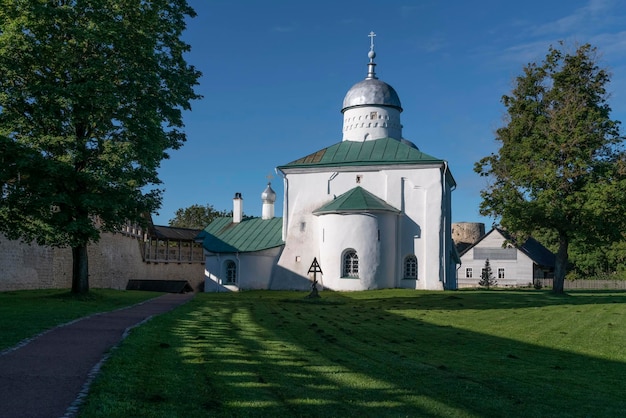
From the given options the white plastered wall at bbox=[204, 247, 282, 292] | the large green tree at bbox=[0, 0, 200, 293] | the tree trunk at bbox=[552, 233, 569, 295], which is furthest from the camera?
the white plastered wall at bbox=[204, 247, 282, 292]

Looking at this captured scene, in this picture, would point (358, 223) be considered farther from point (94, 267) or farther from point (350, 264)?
point (94, 267)

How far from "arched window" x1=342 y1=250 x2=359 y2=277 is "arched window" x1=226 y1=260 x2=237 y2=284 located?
7943mm

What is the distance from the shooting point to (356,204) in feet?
112

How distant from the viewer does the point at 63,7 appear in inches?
785

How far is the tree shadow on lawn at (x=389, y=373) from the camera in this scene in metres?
6.44

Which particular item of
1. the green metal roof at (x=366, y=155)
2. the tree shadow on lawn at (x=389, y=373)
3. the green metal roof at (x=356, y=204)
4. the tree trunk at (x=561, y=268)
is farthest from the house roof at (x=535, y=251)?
the tree shadow on lawn at (x=389, y=373)

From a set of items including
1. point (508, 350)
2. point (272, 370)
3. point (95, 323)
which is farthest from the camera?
point (95, 323)

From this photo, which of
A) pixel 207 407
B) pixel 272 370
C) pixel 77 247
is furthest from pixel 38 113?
pixel 207 407

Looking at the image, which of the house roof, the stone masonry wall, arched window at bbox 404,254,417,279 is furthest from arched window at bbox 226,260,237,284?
the house roof

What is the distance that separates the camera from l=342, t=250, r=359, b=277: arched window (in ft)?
112

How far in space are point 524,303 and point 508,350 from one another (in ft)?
48.2

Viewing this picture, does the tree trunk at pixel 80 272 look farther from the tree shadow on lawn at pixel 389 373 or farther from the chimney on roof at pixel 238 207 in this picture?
the chimney on roof at pixel 238 207

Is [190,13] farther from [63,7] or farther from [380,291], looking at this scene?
[380,291]

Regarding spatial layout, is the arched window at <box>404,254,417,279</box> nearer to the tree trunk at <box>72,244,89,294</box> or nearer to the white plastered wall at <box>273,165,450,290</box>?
the white plastered wall at <box>273,165,450,290</box>
